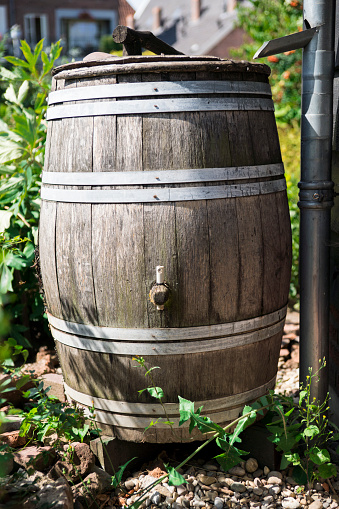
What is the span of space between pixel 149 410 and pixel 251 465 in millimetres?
481

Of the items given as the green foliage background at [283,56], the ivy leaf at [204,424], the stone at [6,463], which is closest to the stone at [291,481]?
the ivy leaf at [204,424]

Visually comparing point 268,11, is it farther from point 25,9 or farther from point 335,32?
point 25,9

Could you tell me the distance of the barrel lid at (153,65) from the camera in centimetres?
177

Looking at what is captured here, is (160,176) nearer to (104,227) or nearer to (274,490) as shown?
(104,227)

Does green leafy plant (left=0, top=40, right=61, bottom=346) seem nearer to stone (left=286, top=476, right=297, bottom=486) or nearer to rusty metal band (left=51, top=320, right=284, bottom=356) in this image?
rusty metal band (left=51, top=320, right=284, bottom=356)

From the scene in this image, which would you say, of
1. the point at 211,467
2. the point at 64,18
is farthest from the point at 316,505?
the point at 64,18

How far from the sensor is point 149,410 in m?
1.96

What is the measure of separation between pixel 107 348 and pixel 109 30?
96.2ft

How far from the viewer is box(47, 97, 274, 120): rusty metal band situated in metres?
1.79

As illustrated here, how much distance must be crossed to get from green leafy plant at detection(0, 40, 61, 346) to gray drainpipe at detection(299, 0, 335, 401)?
123cm

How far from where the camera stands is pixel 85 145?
74.2 inches

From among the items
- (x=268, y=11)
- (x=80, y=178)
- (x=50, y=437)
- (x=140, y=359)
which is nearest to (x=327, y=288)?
(x=140, y=359)

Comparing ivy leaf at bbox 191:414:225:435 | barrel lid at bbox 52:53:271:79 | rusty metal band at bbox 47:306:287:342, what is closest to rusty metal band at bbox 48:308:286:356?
rusty metal band at bbox 47:306:287:342

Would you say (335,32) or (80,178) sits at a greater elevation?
(335,32)
